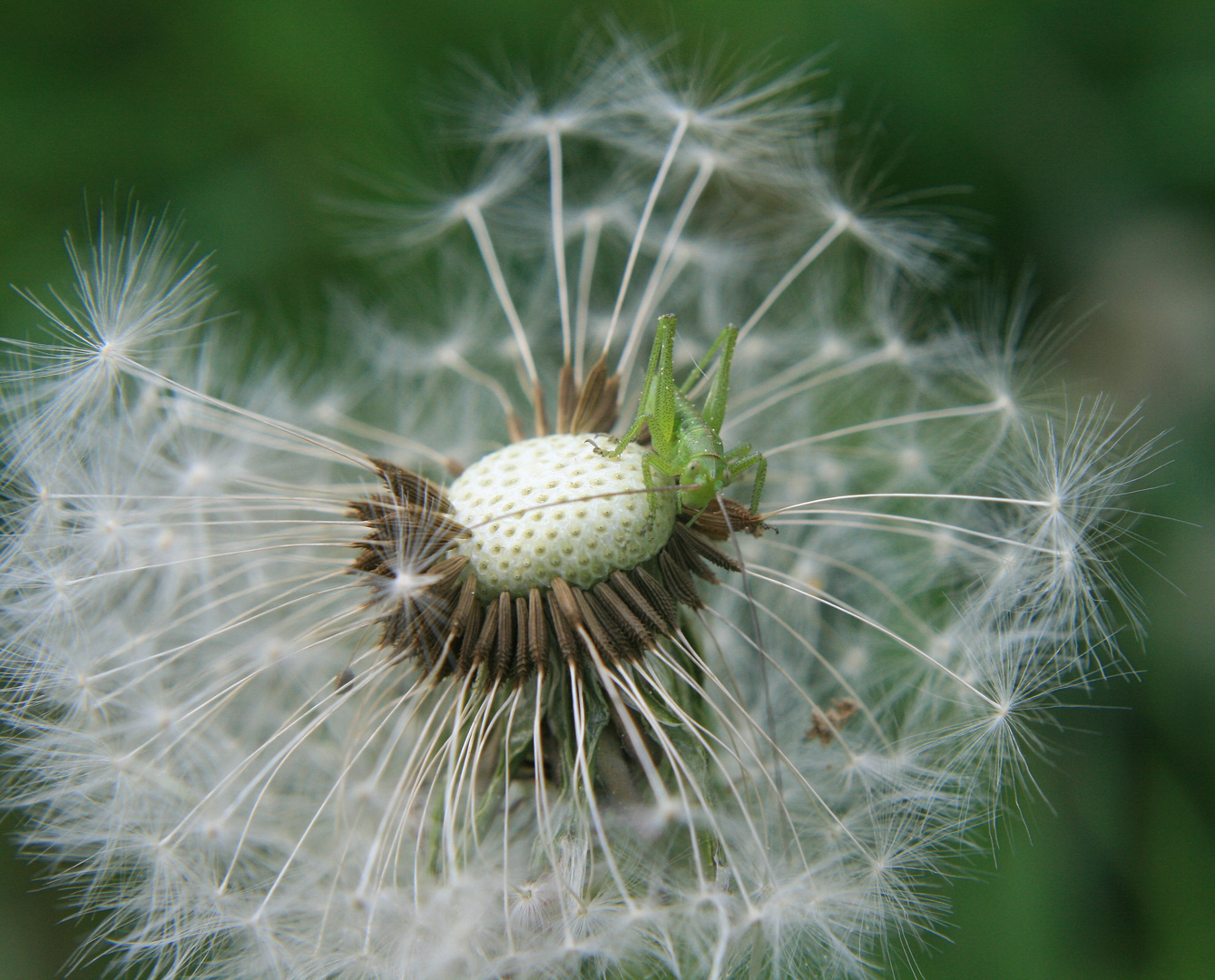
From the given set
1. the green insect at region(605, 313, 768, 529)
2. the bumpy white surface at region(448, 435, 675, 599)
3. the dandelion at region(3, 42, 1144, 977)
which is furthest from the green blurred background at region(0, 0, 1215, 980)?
the bumpy white surface at region(448, 435, 675, 599)

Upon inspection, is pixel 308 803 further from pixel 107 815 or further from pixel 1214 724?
pixel 1214 724

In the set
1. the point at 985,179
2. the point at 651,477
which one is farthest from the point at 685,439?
the point at 985,179

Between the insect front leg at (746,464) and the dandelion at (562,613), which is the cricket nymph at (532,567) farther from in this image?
the insect front leg at (746,464)

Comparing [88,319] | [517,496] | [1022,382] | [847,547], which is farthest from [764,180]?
[88,319]

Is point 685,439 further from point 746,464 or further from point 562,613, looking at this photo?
point 562,613

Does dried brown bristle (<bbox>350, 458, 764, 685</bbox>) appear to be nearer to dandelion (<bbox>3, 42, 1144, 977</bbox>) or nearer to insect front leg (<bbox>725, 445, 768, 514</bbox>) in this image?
dandelion (<bbox>3, 42, 1144, 977</bbox>)

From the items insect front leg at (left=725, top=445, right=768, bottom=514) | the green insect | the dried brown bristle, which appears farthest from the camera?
insect front leg at (left=725, top=445, right=768, bottom=514)

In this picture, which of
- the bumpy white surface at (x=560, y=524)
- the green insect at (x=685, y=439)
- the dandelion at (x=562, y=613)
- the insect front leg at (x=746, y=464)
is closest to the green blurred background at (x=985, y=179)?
the dandelion at (x=562, y=613)
